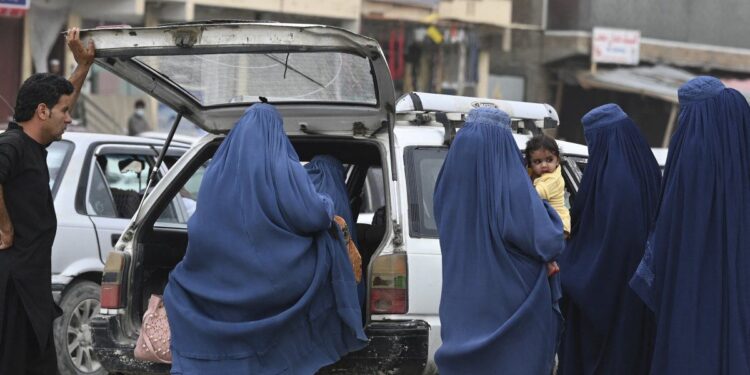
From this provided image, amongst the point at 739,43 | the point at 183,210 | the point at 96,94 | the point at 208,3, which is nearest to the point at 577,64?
the point at 739,43

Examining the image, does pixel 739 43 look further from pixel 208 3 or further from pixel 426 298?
pixel 426 298

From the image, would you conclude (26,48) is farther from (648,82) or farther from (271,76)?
(271,76)

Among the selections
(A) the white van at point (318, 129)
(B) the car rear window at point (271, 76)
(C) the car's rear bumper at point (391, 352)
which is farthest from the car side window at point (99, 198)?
(C) the car's rear bumper at point (391, 352)

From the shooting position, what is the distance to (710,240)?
4.70 meters

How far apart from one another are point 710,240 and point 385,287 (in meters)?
1.48

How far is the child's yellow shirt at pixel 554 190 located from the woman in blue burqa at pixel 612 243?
1.34 feet

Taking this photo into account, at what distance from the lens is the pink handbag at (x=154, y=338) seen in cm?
552

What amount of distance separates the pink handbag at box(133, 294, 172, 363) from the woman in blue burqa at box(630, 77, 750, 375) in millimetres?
2191

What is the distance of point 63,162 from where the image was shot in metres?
7.91

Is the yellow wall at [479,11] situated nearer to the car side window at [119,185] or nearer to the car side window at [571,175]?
Answer: the car side window at [119,185]

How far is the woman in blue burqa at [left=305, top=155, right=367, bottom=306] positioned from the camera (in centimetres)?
589

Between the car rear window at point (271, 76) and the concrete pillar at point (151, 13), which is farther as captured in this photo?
the concrete pillar at point (151, 13)

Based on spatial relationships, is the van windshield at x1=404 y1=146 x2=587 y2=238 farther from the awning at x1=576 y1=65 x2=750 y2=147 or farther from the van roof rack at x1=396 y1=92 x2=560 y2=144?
the awning at x1=576 y1=65 x2=750 y2=147

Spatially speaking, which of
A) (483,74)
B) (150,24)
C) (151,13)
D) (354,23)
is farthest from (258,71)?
(483,74)
